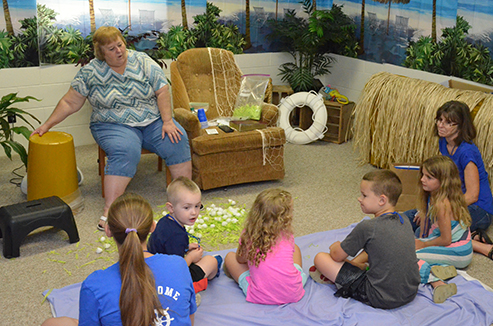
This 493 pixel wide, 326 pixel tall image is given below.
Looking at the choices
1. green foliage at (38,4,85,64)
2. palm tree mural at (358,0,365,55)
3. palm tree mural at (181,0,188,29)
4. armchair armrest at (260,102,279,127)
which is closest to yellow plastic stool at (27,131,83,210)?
green foliage at (38,4,85,64)

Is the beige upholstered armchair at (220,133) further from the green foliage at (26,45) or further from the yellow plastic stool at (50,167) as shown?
the green foliage at (26,45)

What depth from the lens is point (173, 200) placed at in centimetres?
215

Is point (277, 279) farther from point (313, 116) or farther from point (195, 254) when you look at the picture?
point (313, 116)

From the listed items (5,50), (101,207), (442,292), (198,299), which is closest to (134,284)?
(198,299)


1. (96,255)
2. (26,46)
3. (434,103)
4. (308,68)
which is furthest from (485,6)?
(26,46)

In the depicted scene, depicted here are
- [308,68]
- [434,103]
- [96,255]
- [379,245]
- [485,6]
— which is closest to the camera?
[379,245]

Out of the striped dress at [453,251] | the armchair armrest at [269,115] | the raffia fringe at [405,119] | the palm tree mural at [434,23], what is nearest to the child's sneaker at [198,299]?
the striped dress at [453,251]

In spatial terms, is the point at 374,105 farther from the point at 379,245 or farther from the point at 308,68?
the point at 379,245

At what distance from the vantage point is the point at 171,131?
3289 mm

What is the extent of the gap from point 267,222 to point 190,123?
1.58m

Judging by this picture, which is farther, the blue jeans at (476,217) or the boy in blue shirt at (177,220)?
the blue jeans at (476,217)

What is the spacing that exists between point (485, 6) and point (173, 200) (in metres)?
3.02

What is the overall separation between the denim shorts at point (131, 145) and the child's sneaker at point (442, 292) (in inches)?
69.4

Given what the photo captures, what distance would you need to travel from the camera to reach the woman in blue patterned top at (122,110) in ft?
10.2
